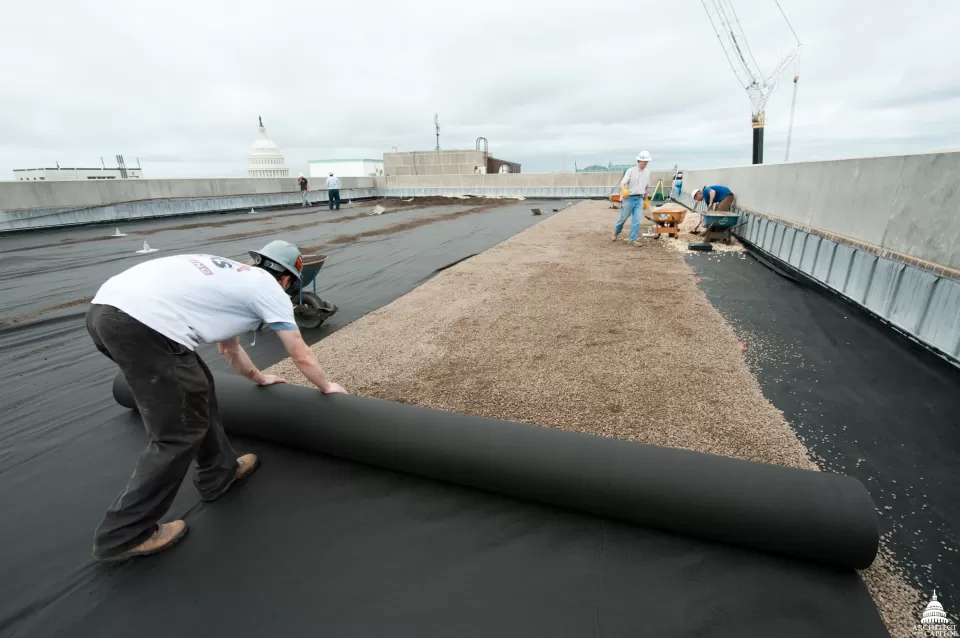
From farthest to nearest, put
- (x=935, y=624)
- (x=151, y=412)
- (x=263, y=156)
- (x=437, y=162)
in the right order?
(x=263, y=156) < (x=437, y=162) < (x=151, y=412) < (x=935, y=624)

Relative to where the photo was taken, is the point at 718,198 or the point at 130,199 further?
the point at 130,199

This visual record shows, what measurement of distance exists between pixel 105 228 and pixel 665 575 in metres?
17.8

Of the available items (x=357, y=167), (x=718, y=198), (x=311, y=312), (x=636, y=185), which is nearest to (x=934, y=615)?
(x=311, y=312)

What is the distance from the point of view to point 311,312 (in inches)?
182

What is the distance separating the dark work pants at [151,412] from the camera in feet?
5.60

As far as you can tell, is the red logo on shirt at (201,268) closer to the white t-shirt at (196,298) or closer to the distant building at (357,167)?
the white t-shirt at (196,298)

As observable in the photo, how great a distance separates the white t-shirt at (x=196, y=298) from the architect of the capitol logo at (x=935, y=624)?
276cm

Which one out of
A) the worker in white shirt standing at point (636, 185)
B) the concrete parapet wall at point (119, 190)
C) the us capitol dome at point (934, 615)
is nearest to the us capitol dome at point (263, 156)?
the concrete parapet wall at point (119, 190)

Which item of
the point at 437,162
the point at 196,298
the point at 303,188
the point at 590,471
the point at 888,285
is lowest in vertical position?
the point at 590,471

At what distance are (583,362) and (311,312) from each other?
300 cm

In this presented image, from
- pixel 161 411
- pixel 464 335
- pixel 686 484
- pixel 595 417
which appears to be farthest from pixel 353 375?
pixel 686 484

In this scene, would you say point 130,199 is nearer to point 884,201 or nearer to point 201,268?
point 201,268

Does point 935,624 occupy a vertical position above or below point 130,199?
below

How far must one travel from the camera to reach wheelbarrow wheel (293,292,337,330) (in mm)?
4625
